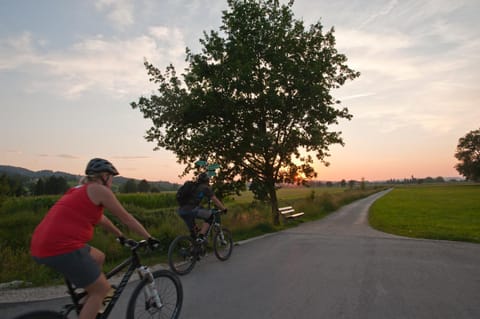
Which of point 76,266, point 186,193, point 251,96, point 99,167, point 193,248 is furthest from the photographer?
point 251,96

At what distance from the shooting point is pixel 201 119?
15.5 meters

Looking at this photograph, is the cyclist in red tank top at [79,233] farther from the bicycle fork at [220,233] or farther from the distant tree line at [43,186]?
the bicycle fork at [220,233]

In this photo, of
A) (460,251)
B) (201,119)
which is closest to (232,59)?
(201,119)

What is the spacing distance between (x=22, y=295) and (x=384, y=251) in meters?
8.43

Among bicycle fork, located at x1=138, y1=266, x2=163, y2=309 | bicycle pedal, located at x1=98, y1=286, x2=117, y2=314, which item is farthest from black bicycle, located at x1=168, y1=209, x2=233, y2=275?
bicycle pedal, located at x1=98, y1=286, x2=117, y2=314

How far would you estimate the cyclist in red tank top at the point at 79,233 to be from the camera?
10.3ft

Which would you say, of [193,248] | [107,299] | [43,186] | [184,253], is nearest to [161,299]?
[107,299]

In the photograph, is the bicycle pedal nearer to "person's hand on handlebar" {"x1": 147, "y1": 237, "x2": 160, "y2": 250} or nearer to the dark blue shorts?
the dark blue shorts

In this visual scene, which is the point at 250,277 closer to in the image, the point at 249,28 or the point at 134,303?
the point at 134,303

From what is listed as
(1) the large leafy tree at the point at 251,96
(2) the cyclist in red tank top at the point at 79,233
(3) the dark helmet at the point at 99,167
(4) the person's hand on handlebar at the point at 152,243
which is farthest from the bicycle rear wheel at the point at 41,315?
(1) the large leafy tree at the point at 251,96

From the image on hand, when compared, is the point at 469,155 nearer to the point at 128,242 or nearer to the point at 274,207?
the point at 274,207

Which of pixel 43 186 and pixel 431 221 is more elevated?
pixel 43 186

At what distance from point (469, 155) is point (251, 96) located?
11208 cm

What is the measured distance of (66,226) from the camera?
3.15 m
